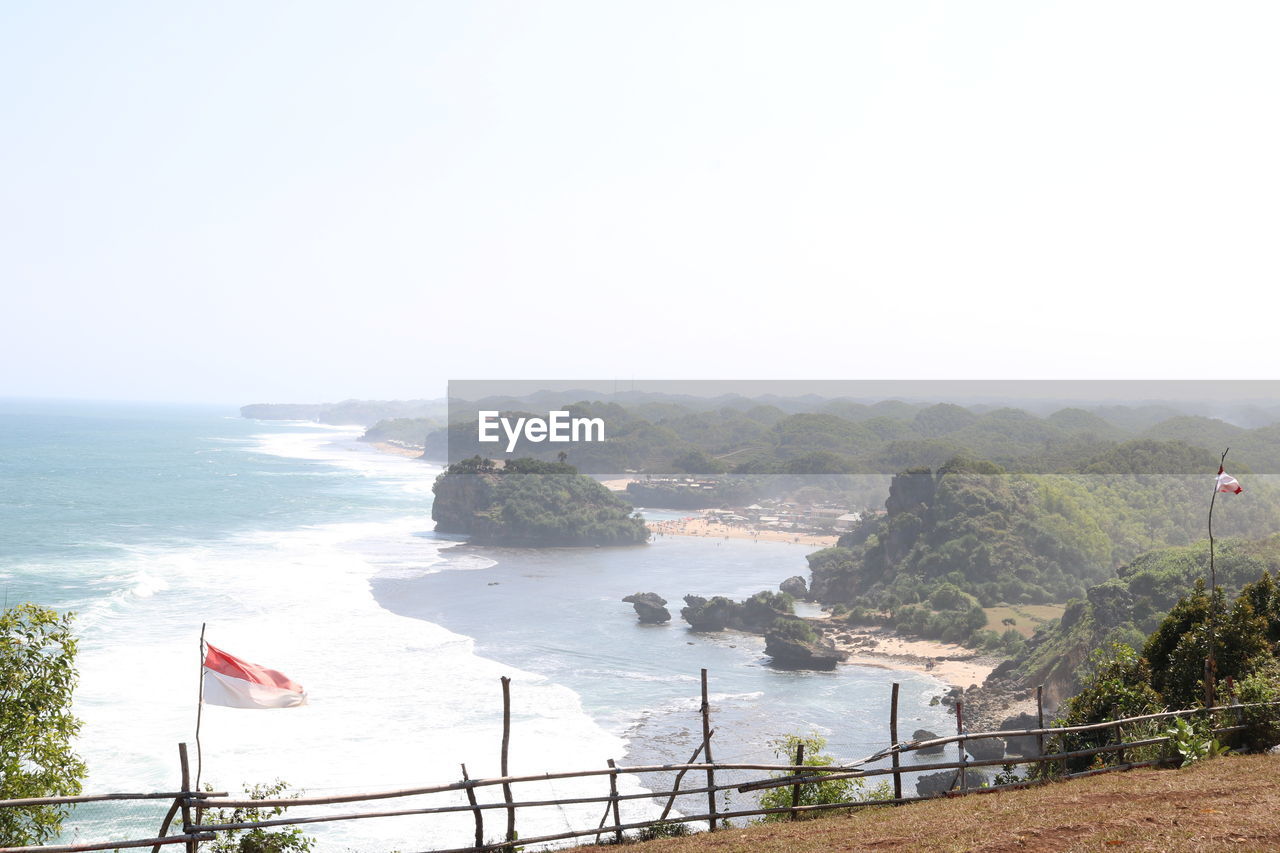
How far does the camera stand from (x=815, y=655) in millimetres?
41438

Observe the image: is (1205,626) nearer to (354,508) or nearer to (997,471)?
(997,471)

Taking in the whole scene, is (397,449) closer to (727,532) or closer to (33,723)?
(727,532)

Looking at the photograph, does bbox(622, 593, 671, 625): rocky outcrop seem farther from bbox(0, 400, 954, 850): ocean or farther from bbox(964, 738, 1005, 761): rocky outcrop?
bbox(964, 738, 1005, 761): rocky outcrop

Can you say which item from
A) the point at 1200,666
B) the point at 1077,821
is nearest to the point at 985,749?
the point at 1200,666

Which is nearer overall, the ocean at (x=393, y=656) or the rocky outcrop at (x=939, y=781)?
the rocky outcrop at (x=939, y=781)

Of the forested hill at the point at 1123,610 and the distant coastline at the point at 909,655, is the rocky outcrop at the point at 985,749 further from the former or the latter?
the distant coastline at the point at 909,655

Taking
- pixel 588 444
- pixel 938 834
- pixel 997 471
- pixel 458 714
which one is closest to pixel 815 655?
pixel 458 714

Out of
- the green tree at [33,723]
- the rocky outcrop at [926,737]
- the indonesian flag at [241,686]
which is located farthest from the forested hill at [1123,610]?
the green tree at [33,723]

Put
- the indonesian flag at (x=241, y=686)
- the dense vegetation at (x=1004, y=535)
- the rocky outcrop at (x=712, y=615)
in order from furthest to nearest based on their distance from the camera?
the dense vegetation at (x=1004, y=535) < the rocky outcrop at (x=712, y=615) < the indonesian flag at (x=241, y=686)

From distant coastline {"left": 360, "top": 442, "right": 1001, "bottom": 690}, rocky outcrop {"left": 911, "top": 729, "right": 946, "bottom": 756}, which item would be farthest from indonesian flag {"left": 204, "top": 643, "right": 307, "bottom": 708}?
distant coastline {"left": 360, "top": 442, "right": 1001, "bottom": 690}

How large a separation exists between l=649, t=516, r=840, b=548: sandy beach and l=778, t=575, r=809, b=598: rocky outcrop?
20312 millimetres

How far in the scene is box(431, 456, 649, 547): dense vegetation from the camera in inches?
3068

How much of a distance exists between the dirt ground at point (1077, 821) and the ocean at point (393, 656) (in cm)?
1374

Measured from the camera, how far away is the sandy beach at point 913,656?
40.8 m
